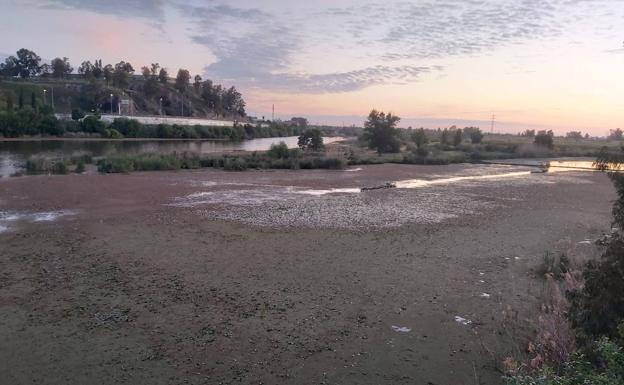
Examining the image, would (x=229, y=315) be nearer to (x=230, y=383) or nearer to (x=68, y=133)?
(x=230, y=383)

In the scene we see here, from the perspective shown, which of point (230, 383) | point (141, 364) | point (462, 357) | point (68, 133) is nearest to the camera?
point (230, 383)

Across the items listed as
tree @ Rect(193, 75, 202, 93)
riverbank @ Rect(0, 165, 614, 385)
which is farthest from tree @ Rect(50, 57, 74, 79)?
riverbank @ Rect(0, 165, 614, 385)

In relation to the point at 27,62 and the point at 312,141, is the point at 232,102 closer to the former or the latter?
the point at 27,62

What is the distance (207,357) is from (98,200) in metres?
15.9

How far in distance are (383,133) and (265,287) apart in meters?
51.5

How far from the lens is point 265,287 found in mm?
9367

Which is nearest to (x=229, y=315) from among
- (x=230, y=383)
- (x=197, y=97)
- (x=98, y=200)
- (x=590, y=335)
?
(x=230, y=383)

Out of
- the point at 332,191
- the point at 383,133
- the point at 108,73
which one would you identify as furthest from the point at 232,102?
the point at 332,191

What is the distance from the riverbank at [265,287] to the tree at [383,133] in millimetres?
39357

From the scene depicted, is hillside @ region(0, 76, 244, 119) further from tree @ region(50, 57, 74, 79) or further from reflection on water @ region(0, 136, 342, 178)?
reflection on water @ region(0, 136, 342, 178)

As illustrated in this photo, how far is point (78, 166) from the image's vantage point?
31453 millimetres

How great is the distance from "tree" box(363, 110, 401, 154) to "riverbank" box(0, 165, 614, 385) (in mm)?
39357

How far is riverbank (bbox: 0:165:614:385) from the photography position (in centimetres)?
637

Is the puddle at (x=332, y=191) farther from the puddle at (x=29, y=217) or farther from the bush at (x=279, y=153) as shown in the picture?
the bush at (x=279, y=153)
